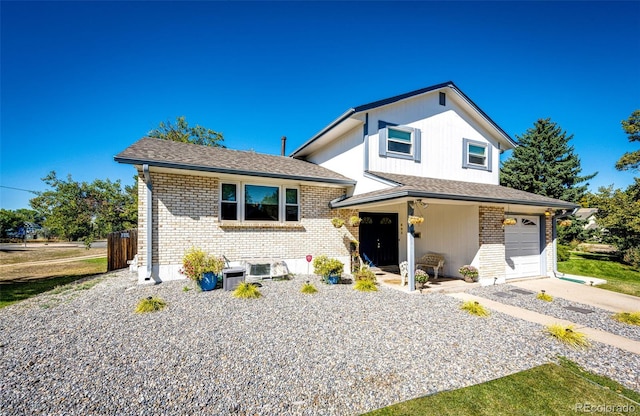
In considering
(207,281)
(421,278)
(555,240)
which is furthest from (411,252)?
(555,240)

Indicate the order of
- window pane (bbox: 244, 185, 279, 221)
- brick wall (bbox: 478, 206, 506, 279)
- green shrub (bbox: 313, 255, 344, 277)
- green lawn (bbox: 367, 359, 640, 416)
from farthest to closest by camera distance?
1. window pane (bbox: 244, 185, 279, 221)
2. brick wall (bbox: 478, 206, 506, 279)
3. green shrub (bbox: 313, 255, 344, 277)
4. green lawn (bbox: 367, 359, 640, 416)

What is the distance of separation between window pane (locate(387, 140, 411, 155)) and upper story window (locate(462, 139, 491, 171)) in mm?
2930

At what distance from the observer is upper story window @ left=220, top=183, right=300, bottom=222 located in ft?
31.7

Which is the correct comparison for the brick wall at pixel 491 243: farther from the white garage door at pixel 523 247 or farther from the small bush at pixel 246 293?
the small bush at pixel 246 293

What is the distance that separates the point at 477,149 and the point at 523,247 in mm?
4707

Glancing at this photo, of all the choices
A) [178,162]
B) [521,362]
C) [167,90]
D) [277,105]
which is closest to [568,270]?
[521,362]

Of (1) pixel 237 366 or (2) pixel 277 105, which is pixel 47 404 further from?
(2) pixel 277 105

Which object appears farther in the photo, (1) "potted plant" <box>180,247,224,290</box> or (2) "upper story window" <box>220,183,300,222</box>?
(2) "upper story window" <box>220,183,300,222</box>

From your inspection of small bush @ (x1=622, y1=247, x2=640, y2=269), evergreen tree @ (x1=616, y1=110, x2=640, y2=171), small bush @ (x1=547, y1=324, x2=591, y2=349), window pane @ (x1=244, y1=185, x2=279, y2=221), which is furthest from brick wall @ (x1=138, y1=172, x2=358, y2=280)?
evergreen tree @ (x1=616, y1=110, x2=640, y2=171)

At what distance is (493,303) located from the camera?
7324 mm

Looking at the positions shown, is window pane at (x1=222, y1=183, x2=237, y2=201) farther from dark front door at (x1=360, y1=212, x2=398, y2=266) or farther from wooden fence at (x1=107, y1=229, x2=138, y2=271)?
wooden fence at (x1=107, y1=229, x2=138, y2=271)

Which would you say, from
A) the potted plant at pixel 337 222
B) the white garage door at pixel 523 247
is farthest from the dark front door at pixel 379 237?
the white garage door at pixel 523 247

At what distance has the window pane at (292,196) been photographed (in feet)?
34.7

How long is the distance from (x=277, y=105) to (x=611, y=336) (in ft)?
65.0
